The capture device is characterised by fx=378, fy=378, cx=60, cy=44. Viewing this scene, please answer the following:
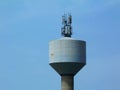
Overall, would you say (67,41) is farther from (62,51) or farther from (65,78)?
(65,78)

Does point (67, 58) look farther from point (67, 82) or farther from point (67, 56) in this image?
point (67, 82)

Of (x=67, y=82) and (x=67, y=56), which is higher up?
(x=67, y=56)

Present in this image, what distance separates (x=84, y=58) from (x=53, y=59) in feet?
13.3

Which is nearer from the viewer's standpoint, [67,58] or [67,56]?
[67,58]

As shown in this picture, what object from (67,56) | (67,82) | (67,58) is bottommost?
(67,82)

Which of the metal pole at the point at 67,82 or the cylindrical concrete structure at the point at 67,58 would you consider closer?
the cylindrical concrete structure at the point at 67,58

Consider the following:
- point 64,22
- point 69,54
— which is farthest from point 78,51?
point 64,22

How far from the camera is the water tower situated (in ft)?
154

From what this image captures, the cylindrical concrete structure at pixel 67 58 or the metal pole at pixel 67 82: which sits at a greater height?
the cylindrical concrete structure at pixel 67 58

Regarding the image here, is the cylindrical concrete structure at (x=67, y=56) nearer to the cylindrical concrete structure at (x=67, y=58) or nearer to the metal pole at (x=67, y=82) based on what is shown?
the cylindrical concrete structure at (x=67, y=58)

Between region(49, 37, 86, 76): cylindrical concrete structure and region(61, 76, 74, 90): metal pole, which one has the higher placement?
region(49, 37, 86, 76): cylindrical concrete structure

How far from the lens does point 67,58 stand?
155 ft

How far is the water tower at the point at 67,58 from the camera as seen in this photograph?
4706cm

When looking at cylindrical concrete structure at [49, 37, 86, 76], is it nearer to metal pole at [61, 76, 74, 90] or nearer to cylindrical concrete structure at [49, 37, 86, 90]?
cylindrical concrete structure at [49, 37, 86, 90]
